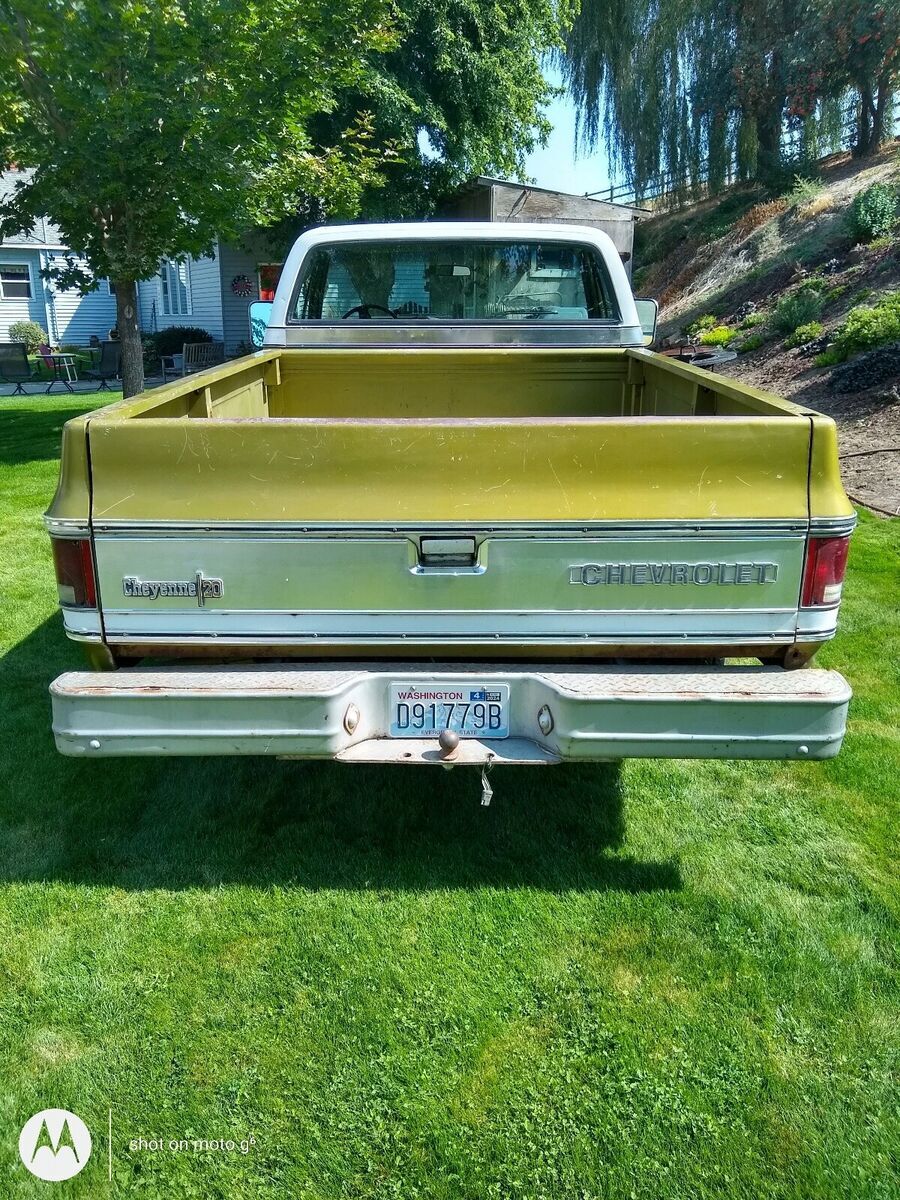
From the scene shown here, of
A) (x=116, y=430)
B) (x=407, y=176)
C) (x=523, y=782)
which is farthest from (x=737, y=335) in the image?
(x=116, y=430)

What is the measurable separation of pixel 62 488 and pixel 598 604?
156cm

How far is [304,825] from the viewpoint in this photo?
336 centimetres

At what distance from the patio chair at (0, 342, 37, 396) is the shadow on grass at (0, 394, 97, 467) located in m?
1.70

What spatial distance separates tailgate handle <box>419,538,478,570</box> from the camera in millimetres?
2648

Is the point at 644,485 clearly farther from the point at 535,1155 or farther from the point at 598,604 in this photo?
the point at 535,1155

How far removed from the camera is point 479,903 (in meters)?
2.96

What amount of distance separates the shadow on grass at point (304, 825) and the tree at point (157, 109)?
23.9 feet

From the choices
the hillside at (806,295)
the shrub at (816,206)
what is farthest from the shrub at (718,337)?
the shrub at (816,206)

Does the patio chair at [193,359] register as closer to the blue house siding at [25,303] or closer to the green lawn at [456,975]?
the blue house siding at [25,303]

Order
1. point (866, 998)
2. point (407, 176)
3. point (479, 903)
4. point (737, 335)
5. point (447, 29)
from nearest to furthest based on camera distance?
point (866, 998), point (479, 903), point (737, 335), point (447, 29), point (407, 176)

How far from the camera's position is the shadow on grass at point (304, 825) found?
3.10 metres

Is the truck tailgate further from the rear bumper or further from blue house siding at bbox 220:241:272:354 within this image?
blue house siding at bbox 220:241:272:354

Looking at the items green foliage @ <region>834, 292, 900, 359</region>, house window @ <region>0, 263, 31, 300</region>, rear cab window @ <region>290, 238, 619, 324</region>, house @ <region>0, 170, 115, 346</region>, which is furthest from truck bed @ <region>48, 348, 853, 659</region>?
house window @ <region>0, 263, 31, 300</region>

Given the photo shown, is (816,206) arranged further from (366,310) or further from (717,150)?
(366,310)
